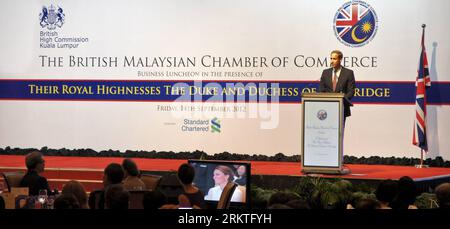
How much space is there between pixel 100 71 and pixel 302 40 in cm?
307

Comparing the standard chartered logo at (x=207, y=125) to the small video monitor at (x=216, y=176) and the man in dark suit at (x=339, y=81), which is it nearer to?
the man in dark suit at (x=339, y=81)

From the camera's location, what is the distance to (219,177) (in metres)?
5.61

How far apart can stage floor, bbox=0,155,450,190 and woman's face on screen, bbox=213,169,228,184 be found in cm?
237

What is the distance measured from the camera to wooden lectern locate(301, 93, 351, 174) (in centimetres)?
778

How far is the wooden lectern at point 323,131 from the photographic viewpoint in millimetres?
7777

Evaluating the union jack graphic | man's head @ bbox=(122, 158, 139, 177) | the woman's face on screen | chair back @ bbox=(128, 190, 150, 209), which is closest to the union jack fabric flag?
the union jack graphic

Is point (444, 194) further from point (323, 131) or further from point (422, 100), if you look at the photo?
point (422, 100)

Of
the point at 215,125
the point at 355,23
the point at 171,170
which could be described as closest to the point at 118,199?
the point at 171,170

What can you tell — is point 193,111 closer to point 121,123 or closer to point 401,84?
point 121,123

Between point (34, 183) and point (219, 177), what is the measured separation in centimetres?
149

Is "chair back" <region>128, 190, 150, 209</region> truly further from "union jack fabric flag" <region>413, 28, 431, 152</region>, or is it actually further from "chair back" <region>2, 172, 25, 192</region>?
"union jack fabric flag" <region>413, 28, 431, 152</region>

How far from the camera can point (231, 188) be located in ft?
15.7
